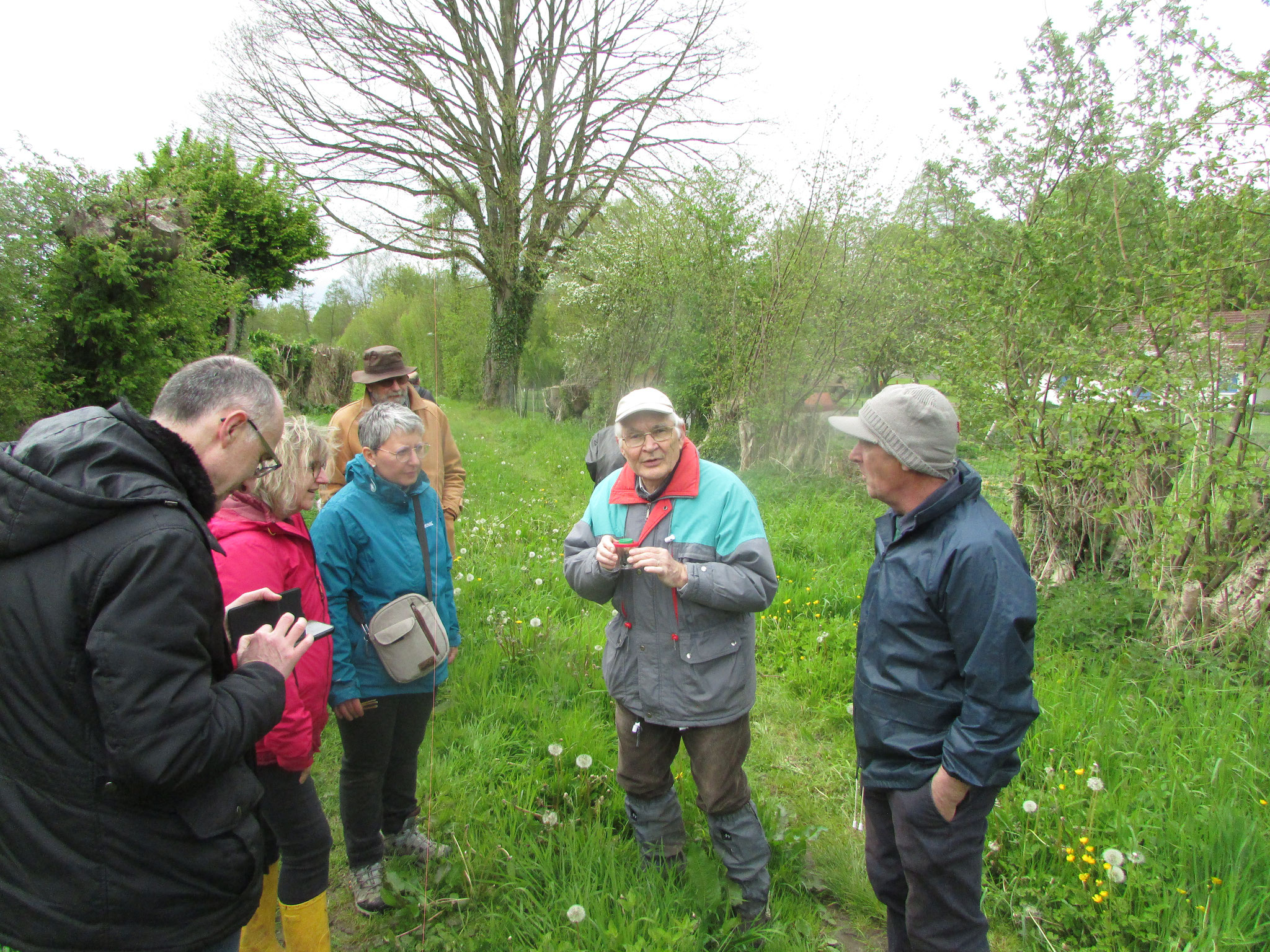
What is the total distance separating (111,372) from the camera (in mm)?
5145

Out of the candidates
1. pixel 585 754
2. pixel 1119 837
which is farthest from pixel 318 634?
pixel 1119 837

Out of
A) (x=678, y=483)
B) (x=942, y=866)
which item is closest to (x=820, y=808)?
(x=942, y=866)

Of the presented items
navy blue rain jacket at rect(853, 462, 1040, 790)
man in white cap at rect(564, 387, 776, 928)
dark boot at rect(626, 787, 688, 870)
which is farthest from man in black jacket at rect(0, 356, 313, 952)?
navy blue rain jacket at rect(853, 462, 1040, 790)

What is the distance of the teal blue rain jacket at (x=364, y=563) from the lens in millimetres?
2553

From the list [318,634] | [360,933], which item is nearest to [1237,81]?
[318,634]

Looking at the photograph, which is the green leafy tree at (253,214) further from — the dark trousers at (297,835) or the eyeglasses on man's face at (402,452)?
the dark trousers at (297,835)

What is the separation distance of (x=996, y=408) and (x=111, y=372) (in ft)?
21.3

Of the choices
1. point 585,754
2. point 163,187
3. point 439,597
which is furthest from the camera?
point 163,187

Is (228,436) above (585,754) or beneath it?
above

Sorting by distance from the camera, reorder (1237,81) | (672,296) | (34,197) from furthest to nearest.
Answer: (672,296) < (34,197) < (1237,81)

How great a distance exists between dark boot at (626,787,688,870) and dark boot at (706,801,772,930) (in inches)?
8.7

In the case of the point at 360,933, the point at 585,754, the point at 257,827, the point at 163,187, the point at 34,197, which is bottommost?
the point at 360,933

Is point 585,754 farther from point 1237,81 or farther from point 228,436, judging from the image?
point 1237,81

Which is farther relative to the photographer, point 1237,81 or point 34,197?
point 34,197
